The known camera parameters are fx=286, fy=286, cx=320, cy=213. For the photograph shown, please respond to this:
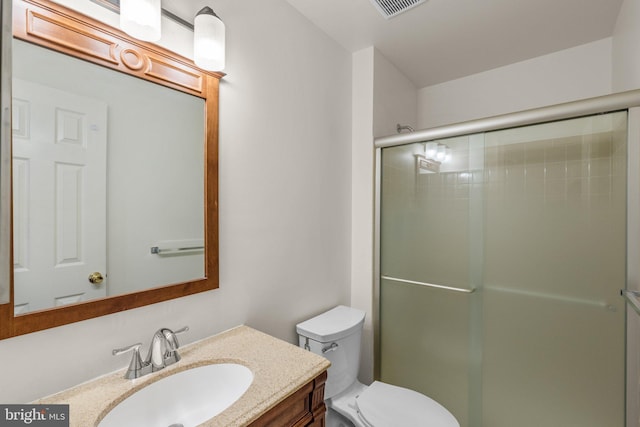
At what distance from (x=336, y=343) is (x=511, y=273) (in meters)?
0.98

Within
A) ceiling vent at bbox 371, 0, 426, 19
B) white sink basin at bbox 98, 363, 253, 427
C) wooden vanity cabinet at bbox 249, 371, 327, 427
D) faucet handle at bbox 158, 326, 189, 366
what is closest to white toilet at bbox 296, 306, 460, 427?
wooden vanity cabinet at bbox 249, 371, 327, 427

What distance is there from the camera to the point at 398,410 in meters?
1.33

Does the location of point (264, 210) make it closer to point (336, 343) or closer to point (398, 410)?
point (336, 343)

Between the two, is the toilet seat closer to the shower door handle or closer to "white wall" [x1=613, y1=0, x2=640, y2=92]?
the shower door handle

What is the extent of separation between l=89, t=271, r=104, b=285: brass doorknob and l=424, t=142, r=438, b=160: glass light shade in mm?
1688

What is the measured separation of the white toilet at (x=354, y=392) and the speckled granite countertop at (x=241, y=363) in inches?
15.8

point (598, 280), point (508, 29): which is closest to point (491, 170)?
point (598, 280)

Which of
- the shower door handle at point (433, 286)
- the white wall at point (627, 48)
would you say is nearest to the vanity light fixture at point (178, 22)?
the shower door handle at point (433, 286)

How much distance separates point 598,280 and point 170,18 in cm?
208

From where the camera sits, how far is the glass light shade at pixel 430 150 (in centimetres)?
173

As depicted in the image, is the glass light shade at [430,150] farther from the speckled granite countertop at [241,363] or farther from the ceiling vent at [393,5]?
the speckled granite countertop at [241,363]

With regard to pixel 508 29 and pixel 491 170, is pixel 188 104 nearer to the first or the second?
pixel 491 170

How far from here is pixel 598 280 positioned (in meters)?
1.30

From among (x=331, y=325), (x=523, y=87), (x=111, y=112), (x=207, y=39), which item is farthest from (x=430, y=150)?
(x=111, y=112)
